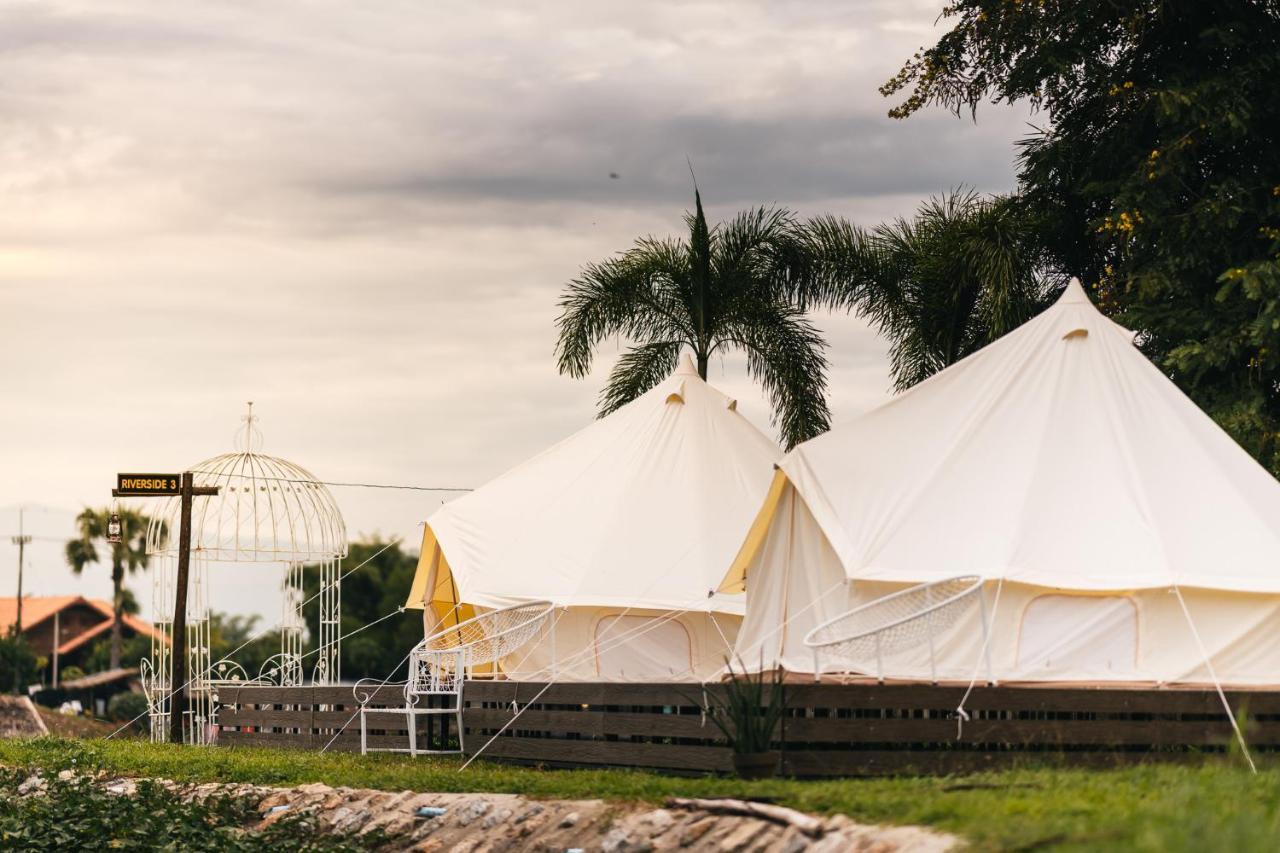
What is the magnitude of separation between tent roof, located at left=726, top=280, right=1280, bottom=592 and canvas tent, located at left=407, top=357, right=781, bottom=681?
333cm

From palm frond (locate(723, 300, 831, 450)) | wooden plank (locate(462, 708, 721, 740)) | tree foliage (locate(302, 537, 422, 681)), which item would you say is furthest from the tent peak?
tree foliage (locate(302, 537, 422, 681))

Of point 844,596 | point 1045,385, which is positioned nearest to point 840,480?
point 844,596

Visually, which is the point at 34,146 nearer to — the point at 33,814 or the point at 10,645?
the point at 33,814

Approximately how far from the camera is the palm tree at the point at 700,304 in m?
24.6

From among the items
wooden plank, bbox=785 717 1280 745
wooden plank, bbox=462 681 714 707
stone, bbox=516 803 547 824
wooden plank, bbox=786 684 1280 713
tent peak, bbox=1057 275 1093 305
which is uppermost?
tent peak, bbox=1057 275 1093 305

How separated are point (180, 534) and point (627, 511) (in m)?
5.99

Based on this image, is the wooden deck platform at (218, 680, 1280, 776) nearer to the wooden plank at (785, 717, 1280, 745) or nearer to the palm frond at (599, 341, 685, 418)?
the wooden plank at (785, 717, 1280, 745)

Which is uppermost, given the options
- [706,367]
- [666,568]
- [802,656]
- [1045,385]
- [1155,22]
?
[1155,22]

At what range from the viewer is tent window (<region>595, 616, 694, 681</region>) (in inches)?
735

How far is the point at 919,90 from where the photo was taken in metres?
22.6

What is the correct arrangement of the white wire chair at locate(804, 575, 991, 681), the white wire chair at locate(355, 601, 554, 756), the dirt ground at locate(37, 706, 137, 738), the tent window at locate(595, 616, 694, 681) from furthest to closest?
the dirt ground at locate(37, 706, 137, 738) → the tent window at locate(595, 616, 694, 681) → the white wire chair at locate(355, 601, 554, 756) → the white wire chair at locate(804, 575, 991, 681)

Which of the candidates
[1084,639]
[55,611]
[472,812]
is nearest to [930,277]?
[1084,639]

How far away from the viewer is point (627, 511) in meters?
19.8

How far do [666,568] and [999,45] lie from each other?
29.7ft
